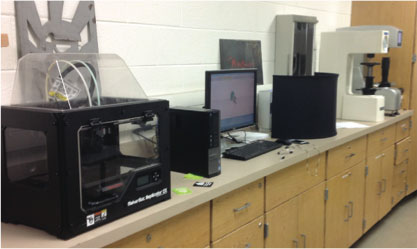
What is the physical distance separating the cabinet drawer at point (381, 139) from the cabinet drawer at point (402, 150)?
14cm

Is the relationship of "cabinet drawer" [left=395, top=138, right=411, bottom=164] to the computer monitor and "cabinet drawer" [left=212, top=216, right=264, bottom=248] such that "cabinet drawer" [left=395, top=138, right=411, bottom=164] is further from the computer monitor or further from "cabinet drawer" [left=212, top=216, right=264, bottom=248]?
"cabinet drawer" [left=212, top=216, right=264, bottom=248]

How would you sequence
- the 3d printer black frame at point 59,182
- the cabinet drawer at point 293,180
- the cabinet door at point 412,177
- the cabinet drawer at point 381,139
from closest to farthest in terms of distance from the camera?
the 3d printer black frame at point 59,182, the cabinet drawer at point 293,180, the cabinet drawer at point 381,139, the cabinet door at point 412,177

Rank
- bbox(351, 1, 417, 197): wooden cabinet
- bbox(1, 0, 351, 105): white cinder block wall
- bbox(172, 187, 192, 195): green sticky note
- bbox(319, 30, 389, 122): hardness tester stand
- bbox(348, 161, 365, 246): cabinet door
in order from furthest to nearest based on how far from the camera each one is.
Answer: bbox(351, 1, 417, 197): wooden cabinet
bbox(319, 30, 389, 122): hardness tester stand
bbox(348, 161, 365, 246): cabinet door
bbox(1, 0, 351, 105): white cinder block wall
bbox(172, 187, 192, 195): green sticky note

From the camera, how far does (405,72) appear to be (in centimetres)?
396

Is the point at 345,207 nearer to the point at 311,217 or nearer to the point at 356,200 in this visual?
the point at 356,200

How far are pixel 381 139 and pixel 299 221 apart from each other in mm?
1385

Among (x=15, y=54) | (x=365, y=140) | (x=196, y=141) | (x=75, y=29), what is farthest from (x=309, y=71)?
(x=15, y=54)

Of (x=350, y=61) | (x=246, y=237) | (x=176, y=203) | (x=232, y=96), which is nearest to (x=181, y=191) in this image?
(x=176, y=203)

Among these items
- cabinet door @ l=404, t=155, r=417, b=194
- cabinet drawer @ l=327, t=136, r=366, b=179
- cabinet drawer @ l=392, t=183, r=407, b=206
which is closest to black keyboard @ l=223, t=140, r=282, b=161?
cabinet drawer @ l=327, t=136, r=366, b=179

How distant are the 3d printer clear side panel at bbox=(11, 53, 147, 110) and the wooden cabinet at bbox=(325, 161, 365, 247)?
1.51 metres

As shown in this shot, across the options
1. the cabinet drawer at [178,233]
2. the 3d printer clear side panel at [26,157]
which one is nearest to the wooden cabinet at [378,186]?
the cabinet drawer at [178,233]

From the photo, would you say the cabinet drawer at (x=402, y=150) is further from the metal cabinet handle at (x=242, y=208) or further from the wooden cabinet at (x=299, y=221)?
the metal cabinet handle at (x=242, y=208)

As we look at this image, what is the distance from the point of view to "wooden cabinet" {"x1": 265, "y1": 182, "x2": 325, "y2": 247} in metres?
2.13

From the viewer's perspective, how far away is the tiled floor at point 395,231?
3.20 meters
